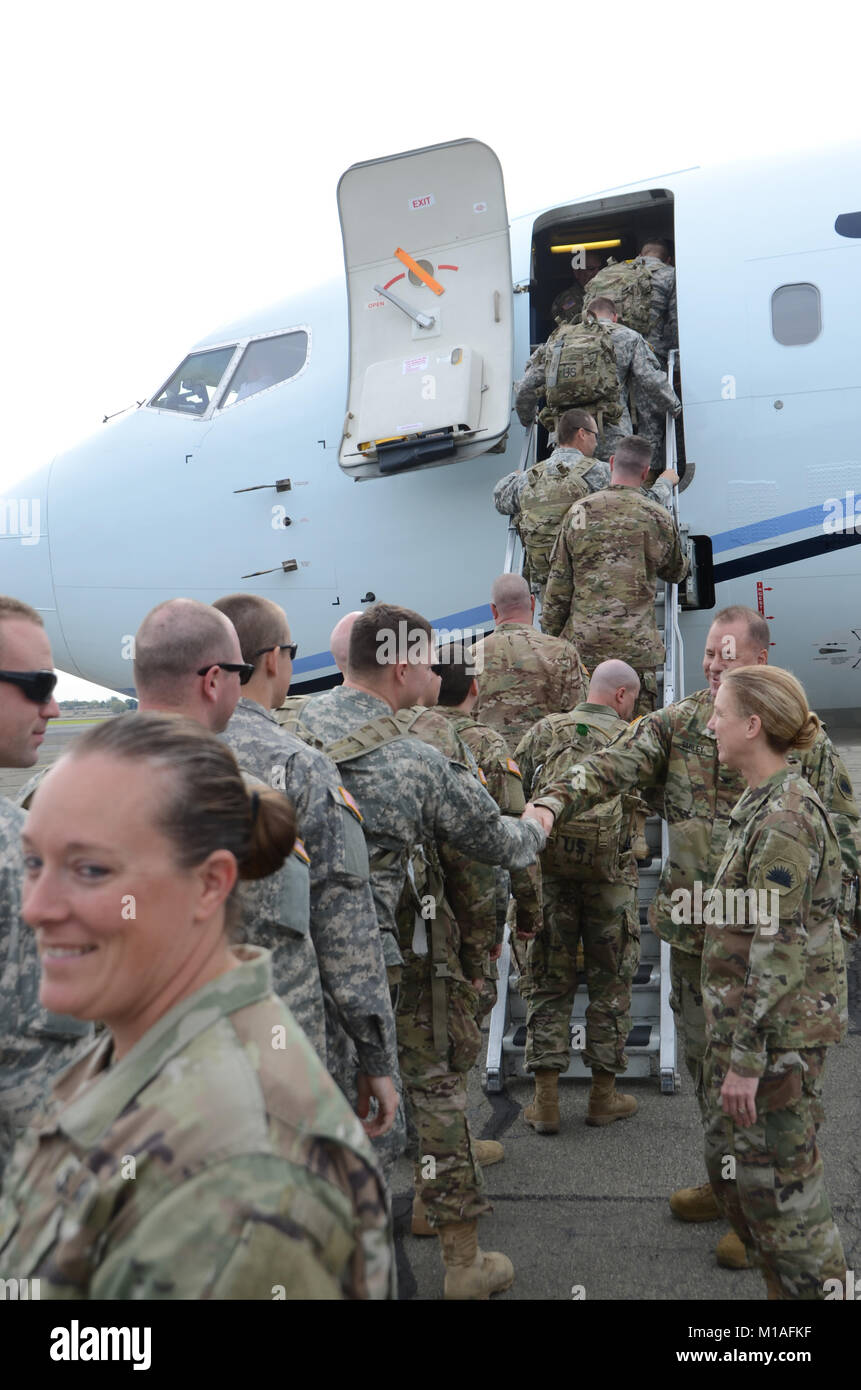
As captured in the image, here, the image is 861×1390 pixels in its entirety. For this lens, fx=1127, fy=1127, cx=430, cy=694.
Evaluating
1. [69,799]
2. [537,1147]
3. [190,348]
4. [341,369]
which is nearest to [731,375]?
[341,369]

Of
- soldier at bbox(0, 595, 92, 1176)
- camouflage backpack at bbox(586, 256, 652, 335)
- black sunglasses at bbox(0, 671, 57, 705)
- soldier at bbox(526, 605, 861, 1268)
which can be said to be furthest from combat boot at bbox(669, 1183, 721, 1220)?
camouflage backpack at bbox(586, 256, 652, 335)

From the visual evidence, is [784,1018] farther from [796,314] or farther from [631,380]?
[796,314]

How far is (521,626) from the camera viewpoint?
18.9 feet

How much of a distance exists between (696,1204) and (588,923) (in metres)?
1.35

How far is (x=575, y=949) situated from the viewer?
502 centimetres

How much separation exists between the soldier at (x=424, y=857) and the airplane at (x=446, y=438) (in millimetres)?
4166

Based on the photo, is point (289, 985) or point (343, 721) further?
point (343, 721)

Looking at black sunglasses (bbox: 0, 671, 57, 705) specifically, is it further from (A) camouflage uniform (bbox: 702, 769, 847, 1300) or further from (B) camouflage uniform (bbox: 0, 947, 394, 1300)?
(A) camouflage uniform (bbox: 702, 769, 847, 1300)

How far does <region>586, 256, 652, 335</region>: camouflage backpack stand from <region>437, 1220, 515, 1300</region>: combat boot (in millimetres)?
6354

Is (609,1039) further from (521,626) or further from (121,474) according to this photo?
(121,474)

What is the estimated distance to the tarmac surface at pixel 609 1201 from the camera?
3.53m

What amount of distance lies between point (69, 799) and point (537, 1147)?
377cm

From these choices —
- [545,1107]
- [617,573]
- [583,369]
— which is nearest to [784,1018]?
[545,1107]
